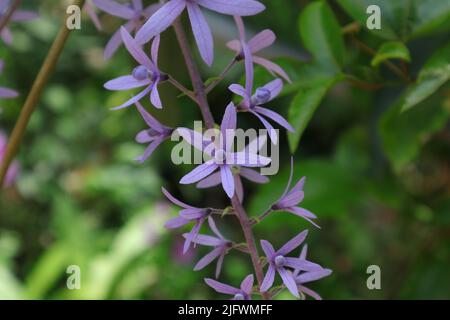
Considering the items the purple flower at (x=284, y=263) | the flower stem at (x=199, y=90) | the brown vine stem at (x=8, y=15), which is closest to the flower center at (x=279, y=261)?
the purple flower at (x=284, y=263)

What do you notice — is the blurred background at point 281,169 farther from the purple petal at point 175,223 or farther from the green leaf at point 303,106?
the purple petal at point 175,223

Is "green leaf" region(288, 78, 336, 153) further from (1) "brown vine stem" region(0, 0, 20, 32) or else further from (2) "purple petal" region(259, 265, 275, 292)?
(1) "brown vine stem" region(0, 0, 20, 32)

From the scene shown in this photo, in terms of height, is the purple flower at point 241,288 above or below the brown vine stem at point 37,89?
below

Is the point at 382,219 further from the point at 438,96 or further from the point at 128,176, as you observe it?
the point at 128,176

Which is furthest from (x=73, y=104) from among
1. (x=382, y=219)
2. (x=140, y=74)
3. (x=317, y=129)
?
(x=140, y=74)

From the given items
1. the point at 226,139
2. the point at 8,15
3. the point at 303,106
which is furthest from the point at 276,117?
the point at 8,15

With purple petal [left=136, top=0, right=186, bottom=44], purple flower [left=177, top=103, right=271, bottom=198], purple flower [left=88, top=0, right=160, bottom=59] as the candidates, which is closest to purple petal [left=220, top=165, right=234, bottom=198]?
purple flower [left=177, top=103, right=271, bottom=198]

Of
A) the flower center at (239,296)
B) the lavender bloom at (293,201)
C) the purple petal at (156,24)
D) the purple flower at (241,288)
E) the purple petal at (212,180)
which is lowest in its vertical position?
the flower center at (239,296)
